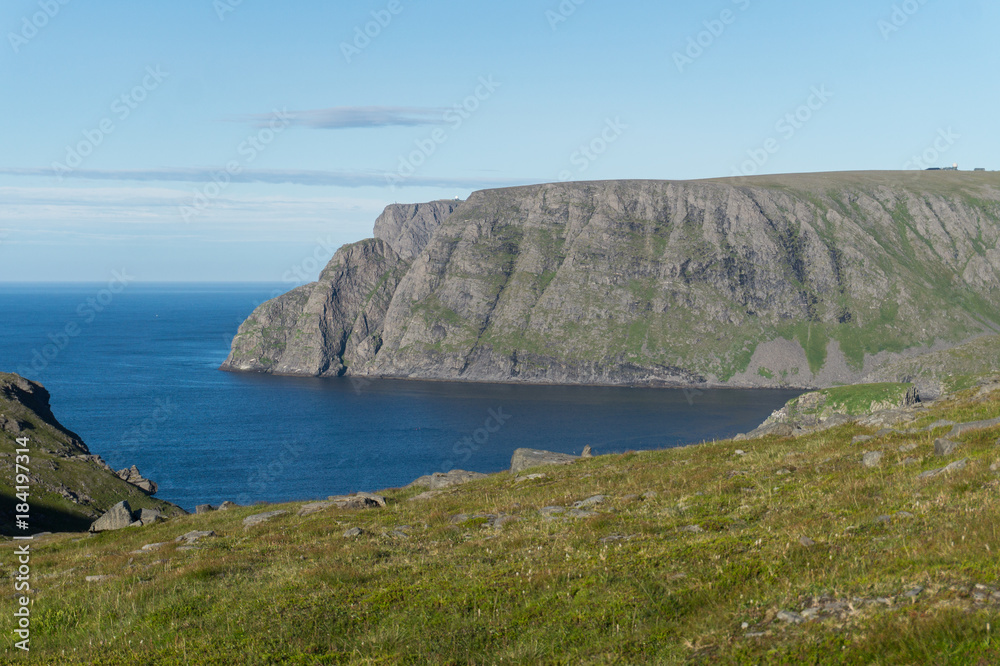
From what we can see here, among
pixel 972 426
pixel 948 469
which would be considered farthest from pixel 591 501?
pixel 972 426

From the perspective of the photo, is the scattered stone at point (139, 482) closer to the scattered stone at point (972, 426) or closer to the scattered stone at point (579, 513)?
the scattered stone at point (579, 513)

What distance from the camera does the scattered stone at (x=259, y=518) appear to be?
30.7 m

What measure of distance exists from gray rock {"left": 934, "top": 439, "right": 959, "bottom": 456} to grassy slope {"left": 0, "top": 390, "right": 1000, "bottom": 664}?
287 millimetres

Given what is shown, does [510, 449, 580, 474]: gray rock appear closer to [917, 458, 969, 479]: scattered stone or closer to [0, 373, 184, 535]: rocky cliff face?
[917, 458, 969, 479]: scattered stone

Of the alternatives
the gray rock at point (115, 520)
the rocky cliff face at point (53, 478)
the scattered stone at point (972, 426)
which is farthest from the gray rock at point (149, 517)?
the scattered stone at point (972, 426)

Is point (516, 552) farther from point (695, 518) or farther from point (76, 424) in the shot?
point (76, 424)

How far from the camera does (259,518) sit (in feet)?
105

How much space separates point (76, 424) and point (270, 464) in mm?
69945

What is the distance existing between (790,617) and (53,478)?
79480 millimetres

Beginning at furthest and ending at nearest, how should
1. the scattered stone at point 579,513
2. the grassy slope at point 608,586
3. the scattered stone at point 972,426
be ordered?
the scattered stone at point 972,426
the scattered stone at point 579,513
the grassy slope at point 608,586

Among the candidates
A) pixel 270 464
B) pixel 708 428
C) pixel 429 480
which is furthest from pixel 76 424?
pixel 429 480

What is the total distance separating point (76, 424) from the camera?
190 m

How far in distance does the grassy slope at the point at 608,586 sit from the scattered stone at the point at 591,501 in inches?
29.3

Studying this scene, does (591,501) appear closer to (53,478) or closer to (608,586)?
(608,586)
